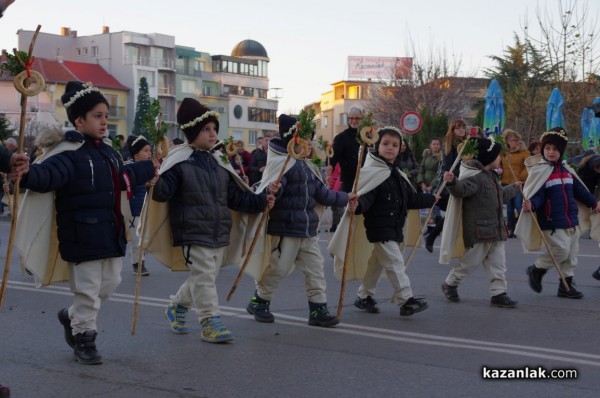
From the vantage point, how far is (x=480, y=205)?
1009 cm

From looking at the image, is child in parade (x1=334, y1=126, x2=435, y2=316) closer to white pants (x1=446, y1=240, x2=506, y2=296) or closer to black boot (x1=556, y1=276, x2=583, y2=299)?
white pants (x1=446, y1=240, x2=506, y2=296)

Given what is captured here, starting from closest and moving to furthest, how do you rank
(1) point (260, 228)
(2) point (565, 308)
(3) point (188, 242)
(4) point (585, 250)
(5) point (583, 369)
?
(5) point (583, 369)
(3) point (188, 242)
(1) point (260, 228)
(2) point (565, 308)
(4) point (585, 250)

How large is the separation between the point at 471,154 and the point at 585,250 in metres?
6.59

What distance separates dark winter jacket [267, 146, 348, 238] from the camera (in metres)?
8.62

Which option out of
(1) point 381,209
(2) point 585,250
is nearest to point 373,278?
(1) point 381,209

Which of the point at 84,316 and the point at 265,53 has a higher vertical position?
the point at 265,53

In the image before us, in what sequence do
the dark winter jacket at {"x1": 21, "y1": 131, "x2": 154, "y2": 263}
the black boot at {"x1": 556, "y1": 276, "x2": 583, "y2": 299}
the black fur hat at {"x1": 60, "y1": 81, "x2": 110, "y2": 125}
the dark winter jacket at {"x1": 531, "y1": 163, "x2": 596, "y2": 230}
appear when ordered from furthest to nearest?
the dark winter jacket at {"x1": 531, "y1": 163, "x2": 596, "y2": 230}, the black boot at {"x1": 556, "y1": 276, "x2": 583, "y2": 299}, the black fur hat at {"x1": 60, "y1": 81, "x2": 110, "y2": 125}, the dark winter jacket at {"x1": 21, "y1": 131, "x2": 154, "y2": 263}

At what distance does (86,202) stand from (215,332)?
5.06 ft

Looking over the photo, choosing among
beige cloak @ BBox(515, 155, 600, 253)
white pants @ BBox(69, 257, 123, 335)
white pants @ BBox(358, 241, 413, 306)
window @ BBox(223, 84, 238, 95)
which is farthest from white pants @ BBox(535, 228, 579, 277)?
window @ BBox(223, 84, 238, 95)

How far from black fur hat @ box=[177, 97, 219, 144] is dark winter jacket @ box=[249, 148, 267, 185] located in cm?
1228

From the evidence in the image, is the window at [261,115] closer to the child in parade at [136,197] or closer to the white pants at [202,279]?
the child in parade at [136,197]

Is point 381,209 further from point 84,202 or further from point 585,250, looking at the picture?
point 585,250

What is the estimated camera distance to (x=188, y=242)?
7.69m

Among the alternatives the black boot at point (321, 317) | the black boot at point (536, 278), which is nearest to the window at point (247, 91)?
the black boot at point (536, 278)
